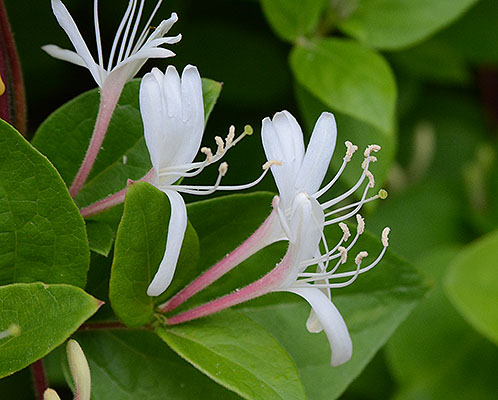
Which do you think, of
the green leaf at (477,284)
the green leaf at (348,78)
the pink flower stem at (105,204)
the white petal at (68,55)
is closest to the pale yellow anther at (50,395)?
the pink flower stem at (105,204)

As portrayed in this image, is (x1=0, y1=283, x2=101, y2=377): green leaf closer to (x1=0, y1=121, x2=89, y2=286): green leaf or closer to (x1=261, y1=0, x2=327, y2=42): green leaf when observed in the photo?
(x1=0, y1=121, x2=89, y2=286): green leaf

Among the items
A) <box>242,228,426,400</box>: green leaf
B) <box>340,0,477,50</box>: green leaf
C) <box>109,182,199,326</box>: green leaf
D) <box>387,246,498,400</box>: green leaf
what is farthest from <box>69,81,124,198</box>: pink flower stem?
<box>387,246,498,400</box>: green leaf

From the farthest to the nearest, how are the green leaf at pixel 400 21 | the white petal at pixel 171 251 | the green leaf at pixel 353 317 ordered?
the green leaf at pixel 400 21 < the green leaf at pixel 353 317 < the white petal at pixel 171 251

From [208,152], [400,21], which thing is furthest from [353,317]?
[400,21]

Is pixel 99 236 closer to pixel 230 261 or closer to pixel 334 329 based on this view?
pixel 230 261

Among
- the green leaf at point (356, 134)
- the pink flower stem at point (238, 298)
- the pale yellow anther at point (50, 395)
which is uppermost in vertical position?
the pale yellow anther at point (50, 395)

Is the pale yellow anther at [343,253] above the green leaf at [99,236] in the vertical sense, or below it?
below

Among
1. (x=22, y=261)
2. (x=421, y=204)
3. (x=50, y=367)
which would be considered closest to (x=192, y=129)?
(x=22, y=261)

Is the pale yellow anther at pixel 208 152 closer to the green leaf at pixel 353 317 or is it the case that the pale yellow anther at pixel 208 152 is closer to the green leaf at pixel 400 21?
the green leaf at pixel 353 317

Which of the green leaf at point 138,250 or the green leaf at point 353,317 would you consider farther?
the green leaf at point 353,317
